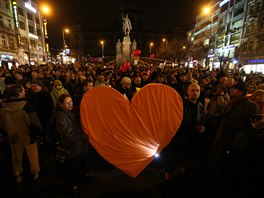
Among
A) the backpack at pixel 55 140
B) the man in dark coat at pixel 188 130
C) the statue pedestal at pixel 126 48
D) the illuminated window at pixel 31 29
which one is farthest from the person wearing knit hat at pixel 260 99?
the illuminated window at pixel 31 29

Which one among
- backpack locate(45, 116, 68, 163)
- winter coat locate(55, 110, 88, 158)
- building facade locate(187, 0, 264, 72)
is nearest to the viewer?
winter coat locate(55, 110, 88, 158)

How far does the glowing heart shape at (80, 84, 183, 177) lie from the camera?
11.6ft

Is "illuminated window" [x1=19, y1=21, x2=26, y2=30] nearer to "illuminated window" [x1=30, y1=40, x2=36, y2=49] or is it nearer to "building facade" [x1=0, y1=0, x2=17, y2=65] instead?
"building facade" [x1=0, y1=0, x2=17, y2=65]

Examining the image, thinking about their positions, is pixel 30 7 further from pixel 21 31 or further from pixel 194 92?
pixel 194 92

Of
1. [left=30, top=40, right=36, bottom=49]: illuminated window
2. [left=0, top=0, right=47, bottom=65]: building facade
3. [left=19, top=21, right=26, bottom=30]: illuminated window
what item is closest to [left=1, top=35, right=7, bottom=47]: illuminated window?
[left=0, top=0, right=47, bottom=65]: building facade

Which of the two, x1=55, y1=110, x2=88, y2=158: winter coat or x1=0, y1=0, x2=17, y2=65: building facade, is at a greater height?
x1=0, y1=0, x2=17, y2=65: building facade

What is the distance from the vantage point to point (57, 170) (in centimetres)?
430

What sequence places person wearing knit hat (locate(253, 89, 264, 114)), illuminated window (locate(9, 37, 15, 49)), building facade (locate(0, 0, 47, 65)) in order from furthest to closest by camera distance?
illuminated window (locate(9, 37, 15, 49)) < building facade (locate(0, 0, 47, 65)) < person wearing knit hat (locate(253, 89, 264, 114))

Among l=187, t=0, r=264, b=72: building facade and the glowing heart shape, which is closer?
the glowing heart shape

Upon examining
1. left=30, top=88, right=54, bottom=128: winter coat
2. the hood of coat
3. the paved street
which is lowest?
the paved street

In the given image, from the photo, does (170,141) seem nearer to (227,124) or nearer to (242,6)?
(227,124)

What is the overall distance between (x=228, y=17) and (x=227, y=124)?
51.5 m

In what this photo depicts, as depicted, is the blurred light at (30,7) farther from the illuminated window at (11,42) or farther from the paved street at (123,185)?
the paved street at (123,185)

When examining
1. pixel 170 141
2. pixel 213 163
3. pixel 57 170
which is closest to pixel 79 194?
pixel 57 170
